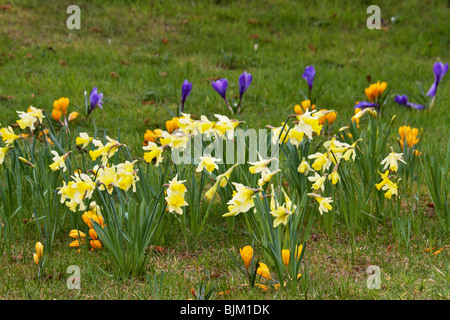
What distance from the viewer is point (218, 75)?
219 inches

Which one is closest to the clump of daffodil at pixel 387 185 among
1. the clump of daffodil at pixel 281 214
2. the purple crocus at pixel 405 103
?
the clump of daffodil at pixel 281 214

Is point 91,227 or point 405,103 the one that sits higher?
point 405,103

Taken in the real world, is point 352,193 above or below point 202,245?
above

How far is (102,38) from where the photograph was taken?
646cm

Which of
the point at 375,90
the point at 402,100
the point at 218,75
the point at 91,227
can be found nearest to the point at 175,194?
the point at 91,227

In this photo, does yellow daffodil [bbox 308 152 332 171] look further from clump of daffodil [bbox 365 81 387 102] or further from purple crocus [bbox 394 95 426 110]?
purple crocus [bbox 394 95 426 110]

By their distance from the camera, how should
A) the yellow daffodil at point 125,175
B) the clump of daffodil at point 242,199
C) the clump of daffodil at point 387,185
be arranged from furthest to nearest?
1. the clump of daffodil at point 387,185
2. the yellow daffodil at point 125,175
3. the clump of daffodil at point 242,199

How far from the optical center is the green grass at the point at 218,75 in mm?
2301

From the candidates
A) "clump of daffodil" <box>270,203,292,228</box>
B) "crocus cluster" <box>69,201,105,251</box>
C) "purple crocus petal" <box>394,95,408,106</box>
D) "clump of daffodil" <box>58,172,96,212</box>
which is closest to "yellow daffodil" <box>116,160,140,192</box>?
"clump of daffodil" <box>58,172,96,212</box>

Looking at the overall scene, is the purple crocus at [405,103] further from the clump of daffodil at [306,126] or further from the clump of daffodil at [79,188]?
the clump of daffodil at [79,188]

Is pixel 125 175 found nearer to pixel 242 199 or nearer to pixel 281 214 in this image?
pixel 242 199
